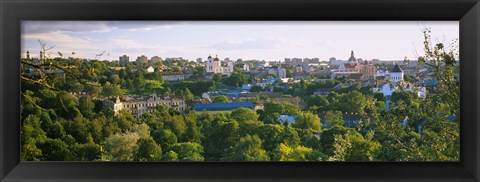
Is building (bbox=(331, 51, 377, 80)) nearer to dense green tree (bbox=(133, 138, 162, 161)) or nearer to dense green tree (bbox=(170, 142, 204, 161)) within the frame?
dense green tree (bbox=(170, 142, 204, 161))

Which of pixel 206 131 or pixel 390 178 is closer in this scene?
pixel 390 178

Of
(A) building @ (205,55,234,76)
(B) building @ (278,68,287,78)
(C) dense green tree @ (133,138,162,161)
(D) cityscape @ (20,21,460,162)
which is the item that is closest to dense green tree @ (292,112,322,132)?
(D) cityscape @ (20,21,460,162)

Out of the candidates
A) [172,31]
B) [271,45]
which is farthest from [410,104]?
[172,31]

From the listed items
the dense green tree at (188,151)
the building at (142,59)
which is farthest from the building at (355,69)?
the building at (142,59)

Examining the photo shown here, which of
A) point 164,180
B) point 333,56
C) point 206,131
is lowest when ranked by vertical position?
point 164,180

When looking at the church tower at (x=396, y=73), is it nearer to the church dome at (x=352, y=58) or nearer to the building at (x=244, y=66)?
the church dome at (x=352, y=58)

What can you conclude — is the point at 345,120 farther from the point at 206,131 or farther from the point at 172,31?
the point at 172,31
